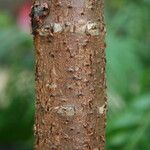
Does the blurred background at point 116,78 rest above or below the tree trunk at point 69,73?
below

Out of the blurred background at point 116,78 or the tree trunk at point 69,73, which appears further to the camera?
the blurred background at point 116,78

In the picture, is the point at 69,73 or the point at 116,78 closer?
the point at 69,73

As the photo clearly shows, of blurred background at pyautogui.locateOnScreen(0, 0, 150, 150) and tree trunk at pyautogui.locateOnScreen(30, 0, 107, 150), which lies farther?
blurred background at pyautogui.locateOnScreen(0, 0, 150, 150)

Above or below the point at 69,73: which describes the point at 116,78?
below

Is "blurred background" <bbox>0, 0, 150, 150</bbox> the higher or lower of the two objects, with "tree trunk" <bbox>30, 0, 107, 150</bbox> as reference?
lower

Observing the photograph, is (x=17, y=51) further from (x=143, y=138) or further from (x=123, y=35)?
(x=143, y=138)
